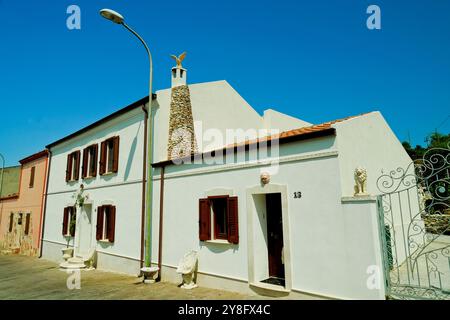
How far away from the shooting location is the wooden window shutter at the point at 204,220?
8.29m

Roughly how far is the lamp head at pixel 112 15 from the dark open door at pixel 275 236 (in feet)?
23.1

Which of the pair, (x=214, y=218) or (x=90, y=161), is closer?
(x=214, y=218)

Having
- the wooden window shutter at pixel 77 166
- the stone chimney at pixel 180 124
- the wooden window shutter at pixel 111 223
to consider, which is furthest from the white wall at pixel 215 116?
the wooden window shutter at pixel 77 166

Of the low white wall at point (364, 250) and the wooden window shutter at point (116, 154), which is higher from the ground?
the wooden window shutter at point (116, 154)

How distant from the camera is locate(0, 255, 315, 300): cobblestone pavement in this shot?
7.57 meters

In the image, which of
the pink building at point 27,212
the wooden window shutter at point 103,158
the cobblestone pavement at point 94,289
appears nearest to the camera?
the cobblestone pavement at point 94,289

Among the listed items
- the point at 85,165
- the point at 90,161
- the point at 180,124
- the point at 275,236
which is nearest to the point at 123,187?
the point at 180,124

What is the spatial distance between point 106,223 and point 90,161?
375 cm

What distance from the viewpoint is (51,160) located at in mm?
18719

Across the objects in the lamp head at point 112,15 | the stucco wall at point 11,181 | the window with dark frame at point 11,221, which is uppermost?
the lamp head at point 112,15

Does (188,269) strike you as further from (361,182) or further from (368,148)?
(368,148)

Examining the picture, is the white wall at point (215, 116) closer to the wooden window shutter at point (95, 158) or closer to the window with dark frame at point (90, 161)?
the wooden window shutter at point (95, 158)

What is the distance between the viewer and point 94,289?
8844 millimetres
